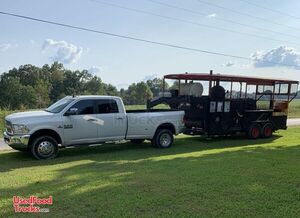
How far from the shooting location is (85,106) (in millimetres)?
12445

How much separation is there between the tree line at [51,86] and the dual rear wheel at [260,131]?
5681cm

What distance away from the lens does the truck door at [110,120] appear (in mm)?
12680

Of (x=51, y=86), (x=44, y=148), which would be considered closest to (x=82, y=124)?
(x=44, y=148)

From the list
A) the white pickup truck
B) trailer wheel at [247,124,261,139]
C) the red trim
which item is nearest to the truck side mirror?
the white pickup truck

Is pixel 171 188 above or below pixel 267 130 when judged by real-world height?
below

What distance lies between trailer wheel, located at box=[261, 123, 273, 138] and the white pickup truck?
236 inches

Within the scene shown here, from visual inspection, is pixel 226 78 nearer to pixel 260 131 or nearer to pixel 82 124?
pixel 260 131

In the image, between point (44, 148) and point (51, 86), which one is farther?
point (51, 86)

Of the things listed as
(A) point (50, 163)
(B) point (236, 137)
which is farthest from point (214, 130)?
(A) point (50, 163)

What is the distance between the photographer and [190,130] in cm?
1683

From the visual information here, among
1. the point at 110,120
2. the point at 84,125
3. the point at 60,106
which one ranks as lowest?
the point at 84,125

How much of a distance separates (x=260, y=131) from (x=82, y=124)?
9.89m

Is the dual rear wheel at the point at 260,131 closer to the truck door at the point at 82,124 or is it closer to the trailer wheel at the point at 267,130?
the trailer wheel at the point at 267,130

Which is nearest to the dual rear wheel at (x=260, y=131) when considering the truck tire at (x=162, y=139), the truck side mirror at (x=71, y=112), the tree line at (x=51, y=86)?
the truck tire at (x=162, y=139)
